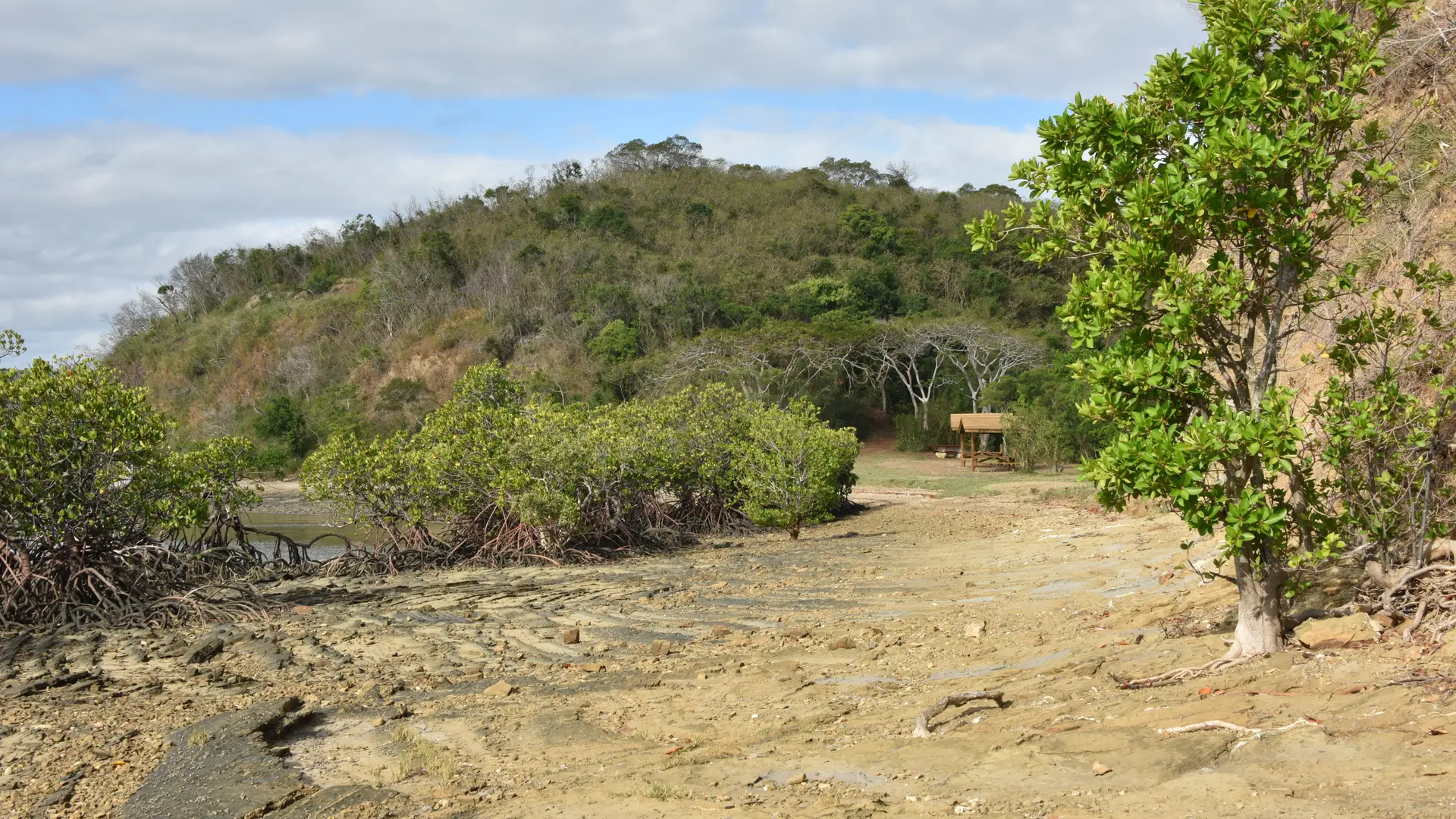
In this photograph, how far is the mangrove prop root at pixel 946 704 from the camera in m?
6.10

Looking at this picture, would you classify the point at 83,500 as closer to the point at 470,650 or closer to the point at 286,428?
the point at 470,650

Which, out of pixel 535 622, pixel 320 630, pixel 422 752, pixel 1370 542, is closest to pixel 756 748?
pixel 422 752

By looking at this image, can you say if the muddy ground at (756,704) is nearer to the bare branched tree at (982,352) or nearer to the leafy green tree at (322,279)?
the bare branched tree at (982,352)

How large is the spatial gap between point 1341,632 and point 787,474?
12918 mm

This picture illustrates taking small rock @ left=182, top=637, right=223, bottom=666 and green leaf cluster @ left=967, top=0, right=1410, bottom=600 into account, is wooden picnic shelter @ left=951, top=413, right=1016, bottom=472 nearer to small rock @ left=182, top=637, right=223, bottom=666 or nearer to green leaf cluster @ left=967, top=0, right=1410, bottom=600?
small rock @ left=182, top=637, right=223, bottom=666

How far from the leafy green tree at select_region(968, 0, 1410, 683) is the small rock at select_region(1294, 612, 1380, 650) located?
0.58 ft

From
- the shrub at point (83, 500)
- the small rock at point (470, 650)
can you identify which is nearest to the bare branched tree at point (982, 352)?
the shrub at point (83, 500)

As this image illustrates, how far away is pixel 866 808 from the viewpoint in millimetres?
4875

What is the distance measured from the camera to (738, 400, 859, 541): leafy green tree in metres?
18.8

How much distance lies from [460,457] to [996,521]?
8972mm

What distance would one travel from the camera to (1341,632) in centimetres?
607

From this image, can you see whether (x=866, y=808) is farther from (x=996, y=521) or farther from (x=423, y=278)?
(x=423, y=278)

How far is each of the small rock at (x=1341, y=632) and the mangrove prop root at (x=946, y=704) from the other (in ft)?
5.49

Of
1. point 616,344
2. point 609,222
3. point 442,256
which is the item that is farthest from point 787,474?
point 609,222
